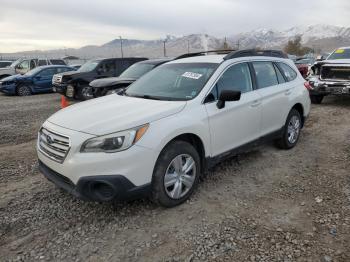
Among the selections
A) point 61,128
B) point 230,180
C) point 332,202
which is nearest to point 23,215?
point 61,128

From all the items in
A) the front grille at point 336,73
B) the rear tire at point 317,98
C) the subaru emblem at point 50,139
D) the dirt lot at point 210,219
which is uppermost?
the front grille at point 336,73

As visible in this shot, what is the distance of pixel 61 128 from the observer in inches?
140

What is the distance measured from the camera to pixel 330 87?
9.64m

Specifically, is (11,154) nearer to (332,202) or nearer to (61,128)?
(61,128)

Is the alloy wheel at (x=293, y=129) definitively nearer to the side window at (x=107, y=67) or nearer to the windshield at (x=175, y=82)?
the windshield at (x=175, y=82)

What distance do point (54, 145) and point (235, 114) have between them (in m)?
2.28

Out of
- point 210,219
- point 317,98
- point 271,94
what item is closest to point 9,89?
point 317,98

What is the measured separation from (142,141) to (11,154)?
3614mm

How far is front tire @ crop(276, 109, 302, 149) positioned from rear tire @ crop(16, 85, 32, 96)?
500 inches

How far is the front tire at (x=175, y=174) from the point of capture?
3.54 metres

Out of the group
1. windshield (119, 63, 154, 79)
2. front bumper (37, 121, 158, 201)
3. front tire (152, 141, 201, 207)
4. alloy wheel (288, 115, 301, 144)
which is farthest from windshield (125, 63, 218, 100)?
windshield (119, 63, 154, 79)

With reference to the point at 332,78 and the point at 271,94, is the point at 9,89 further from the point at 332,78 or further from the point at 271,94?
the point at 271,94

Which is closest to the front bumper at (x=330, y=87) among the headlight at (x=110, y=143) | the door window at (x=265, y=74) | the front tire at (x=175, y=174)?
the door window at (x=265, y=74)

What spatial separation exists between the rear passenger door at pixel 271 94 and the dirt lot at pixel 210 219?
0.61m
